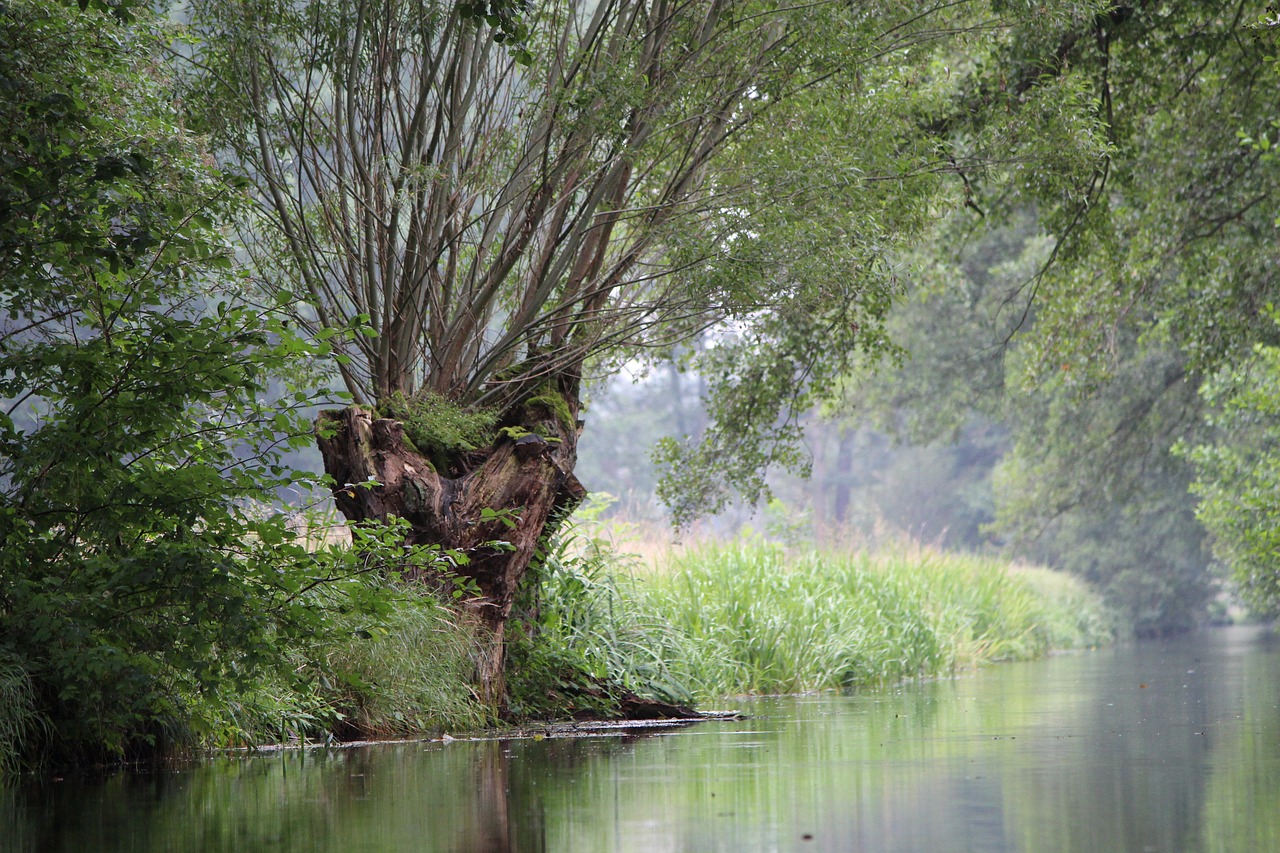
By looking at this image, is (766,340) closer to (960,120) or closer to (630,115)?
(960,120)

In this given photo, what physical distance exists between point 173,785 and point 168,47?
15.0 ft

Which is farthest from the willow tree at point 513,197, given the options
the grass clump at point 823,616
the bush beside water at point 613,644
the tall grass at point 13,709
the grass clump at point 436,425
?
the grass clump at point 823,616

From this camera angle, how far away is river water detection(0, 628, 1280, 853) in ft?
13.0

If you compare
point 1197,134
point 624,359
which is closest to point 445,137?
point 624,359

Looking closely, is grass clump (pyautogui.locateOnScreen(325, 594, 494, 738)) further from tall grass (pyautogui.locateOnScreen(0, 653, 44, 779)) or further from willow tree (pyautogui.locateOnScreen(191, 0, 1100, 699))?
tall grass (pyautogui.locateOnScreen(0, 653, 44, 779))

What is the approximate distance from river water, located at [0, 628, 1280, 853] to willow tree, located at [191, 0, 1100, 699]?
6.13 ft

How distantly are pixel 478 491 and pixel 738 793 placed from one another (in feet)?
11.6

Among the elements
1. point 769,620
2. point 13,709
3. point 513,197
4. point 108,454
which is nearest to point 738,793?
point 108,454

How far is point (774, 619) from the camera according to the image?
12.5 m

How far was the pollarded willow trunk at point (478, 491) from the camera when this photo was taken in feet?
25.6

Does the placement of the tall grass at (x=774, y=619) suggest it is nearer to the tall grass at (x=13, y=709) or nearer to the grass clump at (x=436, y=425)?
the grass clump at (x=436, y=425)

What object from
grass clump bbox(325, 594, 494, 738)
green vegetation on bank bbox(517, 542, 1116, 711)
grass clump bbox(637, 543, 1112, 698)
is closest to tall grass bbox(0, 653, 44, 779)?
grass clump bbox(325, 594, 494, 738)

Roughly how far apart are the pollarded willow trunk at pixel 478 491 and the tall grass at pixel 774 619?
112cm

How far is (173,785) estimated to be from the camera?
5672mm
